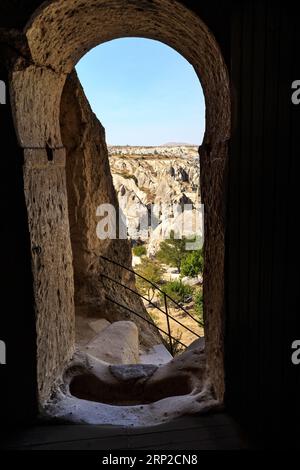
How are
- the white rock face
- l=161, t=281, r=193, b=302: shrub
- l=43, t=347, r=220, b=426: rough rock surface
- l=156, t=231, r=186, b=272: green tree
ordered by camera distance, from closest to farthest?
l=43, t=347, r=220, b=426: rough rock surface
l=161, t=281, r=193, b=302: shrub
l=156, t=231, r=186, b=272: green tree
the white rock face

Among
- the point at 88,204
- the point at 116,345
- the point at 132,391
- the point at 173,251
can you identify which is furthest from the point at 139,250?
the point at 132,391

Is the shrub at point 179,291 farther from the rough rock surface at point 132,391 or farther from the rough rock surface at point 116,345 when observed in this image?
the rough rock surface at point 132,391

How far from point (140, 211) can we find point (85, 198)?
2839 centimetres

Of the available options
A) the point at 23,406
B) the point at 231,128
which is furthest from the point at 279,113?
the point at 23,406

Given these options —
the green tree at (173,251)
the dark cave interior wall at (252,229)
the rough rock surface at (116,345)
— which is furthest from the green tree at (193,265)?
the dark cave interior wall at (252,229)

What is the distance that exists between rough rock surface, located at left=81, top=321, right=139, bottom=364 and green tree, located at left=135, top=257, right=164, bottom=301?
2152cm

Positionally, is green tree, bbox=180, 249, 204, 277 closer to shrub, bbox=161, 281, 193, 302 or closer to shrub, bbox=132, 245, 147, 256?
shrub, bbox=161, 281, 193, 302

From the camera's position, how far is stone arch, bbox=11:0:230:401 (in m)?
2.22

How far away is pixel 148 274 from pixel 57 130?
2453cm

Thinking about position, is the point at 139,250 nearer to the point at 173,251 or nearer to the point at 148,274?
the point at 173,251

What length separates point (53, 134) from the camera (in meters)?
2.93

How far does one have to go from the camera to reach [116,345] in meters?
4.28

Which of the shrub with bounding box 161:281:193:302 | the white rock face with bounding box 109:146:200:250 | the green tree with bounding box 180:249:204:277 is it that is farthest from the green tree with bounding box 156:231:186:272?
the shrub with bounding box 161:281:193:302

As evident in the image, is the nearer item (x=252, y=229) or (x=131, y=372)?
(x=252, y=229)
